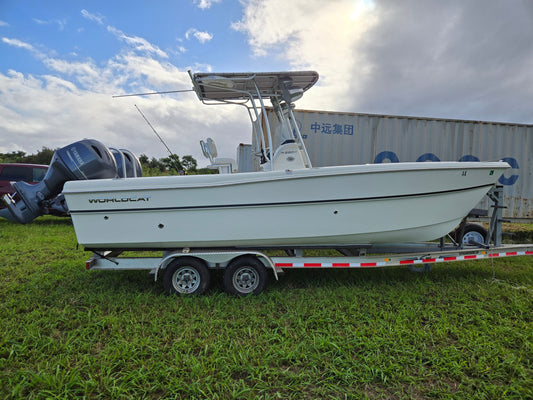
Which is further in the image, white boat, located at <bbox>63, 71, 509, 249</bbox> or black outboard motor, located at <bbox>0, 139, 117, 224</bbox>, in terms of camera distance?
black outboard motor, located at <bbox>0, 139, 117, 224</bbox>

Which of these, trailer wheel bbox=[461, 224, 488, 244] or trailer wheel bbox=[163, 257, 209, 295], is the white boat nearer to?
trailer wheel bbox=[163, 257, 209, 295]

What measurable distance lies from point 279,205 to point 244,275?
0.85 m

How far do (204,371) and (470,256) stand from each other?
3022 millimetres

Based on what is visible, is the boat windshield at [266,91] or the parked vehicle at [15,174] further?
the parked vehicle at [15,174]

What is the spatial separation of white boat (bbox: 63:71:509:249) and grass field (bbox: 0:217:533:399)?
62 cm

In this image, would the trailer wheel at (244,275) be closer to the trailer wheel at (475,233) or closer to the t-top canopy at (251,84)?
the t-top canopy at (251,84)

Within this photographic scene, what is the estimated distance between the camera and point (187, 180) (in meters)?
2.79

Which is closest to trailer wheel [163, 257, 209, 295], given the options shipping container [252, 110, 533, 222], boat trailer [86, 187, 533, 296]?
boat trailer [86, 187, 533, 296]

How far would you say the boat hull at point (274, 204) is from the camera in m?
2.77

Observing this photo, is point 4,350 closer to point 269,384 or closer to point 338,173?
point 269,384

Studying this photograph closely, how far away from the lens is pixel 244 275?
3006mm

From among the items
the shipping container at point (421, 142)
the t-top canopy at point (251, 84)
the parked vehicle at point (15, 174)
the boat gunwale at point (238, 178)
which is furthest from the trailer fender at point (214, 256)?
the parked vehicle at point (15, 174)

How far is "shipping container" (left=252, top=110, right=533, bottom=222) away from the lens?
566cm

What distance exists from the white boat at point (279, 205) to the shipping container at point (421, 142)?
2861 millimetres
